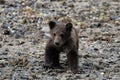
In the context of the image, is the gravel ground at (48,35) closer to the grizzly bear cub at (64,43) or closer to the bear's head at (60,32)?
the grizzly bear cub at (64,43)

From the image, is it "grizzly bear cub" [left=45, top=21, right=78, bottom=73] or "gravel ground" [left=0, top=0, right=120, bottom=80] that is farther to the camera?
"gravel ground" [left=0, top=0, right=120, bottom=80]

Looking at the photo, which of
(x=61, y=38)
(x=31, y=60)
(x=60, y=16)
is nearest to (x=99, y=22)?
(x=60, y=16)

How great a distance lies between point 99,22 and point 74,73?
5465 millimetres

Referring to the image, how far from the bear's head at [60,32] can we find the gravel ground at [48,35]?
58 cm

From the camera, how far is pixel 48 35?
1397 centimetres

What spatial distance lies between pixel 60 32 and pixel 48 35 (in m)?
3.84

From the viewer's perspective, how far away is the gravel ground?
33.9ft

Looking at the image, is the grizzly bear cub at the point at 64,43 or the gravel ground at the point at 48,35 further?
the gravel ground at the point at 48,35

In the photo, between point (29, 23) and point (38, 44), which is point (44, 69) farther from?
point (29, 23)

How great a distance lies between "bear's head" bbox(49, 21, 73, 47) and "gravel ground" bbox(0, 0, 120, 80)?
0.58 m

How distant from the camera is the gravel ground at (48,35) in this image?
10320 millimetres

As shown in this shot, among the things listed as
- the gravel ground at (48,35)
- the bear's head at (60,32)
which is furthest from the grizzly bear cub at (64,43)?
the gravel ground at (48,35)

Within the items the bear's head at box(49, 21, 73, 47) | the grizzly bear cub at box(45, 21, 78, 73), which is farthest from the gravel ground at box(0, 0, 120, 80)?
the bear's head at box(49, 21, 73, 47)

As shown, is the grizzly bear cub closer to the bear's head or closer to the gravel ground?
the bear's head
